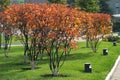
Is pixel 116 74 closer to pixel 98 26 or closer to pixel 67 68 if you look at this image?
pixel 67 68

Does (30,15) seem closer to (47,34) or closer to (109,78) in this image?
(47,34)

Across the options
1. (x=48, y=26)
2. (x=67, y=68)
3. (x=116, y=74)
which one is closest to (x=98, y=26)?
(x=67, y=68)

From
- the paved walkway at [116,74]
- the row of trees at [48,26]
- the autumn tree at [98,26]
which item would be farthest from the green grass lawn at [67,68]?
the autumn tree at [98,26]

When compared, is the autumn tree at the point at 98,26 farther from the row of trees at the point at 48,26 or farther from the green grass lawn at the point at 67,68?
the row of trees at the point at 48,26

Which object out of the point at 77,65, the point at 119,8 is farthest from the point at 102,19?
the point at 119,8

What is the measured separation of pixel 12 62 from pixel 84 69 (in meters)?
6.00

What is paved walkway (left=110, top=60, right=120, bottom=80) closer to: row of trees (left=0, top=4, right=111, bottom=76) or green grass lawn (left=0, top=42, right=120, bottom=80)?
green grass lawn (left=0, top=42, right=120, bottom=80)

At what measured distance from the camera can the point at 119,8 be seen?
9875 centimetres

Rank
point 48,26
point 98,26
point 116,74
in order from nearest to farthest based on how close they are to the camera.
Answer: point 48,26, point 116,74, point 98,26

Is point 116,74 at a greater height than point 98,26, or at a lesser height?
lesser

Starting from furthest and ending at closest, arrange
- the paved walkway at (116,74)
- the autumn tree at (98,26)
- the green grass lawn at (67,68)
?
1. the autumn tree at (98,26)
2. the paved walkway at (116,74)
3. the green grass lawn at (67,68)

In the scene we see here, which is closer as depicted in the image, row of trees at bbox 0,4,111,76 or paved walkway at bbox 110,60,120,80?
row of trees at bbox 0,4,111,76

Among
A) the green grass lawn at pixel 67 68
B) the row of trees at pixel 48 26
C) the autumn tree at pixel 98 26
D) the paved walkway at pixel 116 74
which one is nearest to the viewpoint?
the green grass lawn at pixel 67 68

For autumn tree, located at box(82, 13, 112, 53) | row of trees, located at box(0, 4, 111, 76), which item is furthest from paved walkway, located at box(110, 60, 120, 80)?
autumn tree, located at box(82, 13, 112, 53)
